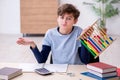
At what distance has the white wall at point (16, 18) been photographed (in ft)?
23.2

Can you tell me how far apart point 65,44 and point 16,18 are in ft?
17.1

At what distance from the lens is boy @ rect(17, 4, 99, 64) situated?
7.10ft

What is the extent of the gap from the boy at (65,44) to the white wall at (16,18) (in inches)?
191

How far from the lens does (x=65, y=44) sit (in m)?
2.20

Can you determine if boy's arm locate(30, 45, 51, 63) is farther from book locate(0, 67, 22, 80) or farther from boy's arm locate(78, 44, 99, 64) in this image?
book locate(0, 67, 22, 80)

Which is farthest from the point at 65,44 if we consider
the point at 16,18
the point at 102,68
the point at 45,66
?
the point at 16,18

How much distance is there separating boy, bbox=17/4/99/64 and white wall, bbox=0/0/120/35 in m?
4.85

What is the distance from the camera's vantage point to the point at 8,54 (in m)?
4.98

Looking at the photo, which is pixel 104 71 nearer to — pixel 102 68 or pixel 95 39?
pixel 102 68

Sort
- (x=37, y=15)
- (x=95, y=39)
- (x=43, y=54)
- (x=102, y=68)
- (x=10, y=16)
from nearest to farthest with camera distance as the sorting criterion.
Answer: (x=102, y=68)
(x=95, y=39)
(x=43, y=54)
(x=37, y=15)
(x=10, y=16)

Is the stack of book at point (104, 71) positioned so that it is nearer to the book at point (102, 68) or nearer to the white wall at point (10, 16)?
the book at point (102, 68)

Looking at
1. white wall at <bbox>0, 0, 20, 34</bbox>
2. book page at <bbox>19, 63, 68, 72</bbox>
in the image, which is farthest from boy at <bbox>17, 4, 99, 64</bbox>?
white wall at <bbox>0, 0, 20, 34</bbox>

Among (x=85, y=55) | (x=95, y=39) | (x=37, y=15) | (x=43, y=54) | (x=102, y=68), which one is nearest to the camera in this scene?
(x=102, y=68)

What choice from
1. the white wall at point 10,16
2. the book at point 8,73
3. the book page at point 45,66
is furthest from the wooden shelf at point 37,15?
the book at point 8,73
